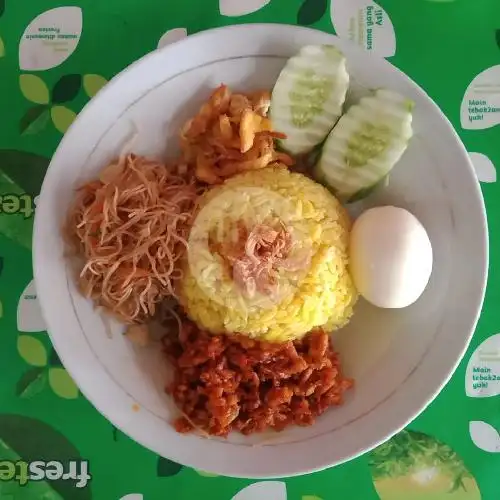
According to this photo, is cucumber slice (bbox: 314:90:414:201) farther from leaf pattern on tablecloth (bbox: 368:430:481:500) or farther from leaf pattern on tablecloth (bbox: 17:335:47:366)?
Result: leaf pattern on tablecloth (bbox: 17:335:47:366)

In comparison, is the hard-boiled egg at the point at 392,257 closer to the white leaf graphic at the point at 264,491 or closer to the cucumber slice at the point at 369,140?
the cucumber slice at the point at 369,140

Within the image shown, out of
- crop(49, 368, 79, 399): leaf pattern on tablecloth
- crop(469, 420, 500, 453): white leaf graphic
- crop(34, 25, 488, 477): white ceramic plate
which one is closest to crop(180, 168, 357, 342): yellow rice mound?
crop(34, 25, 488, 477): white ceramic plate

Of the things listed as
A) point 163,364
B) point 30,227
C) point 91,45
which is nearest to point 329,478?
point 163,364

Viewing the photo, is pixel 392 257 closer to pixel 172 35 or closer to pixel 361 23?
pixel 361 23

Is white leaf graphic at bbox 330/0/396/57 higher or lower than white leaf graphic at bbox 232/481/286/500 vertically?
higher

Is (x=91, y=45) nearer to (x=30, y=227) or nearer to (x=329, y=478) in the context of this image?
(x=30, y=227)

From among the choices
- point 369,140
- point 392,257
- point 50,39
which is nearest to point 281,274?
point 392,257

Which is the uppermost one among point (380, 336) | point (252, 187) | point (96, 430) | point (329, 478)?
point (252, 187)
